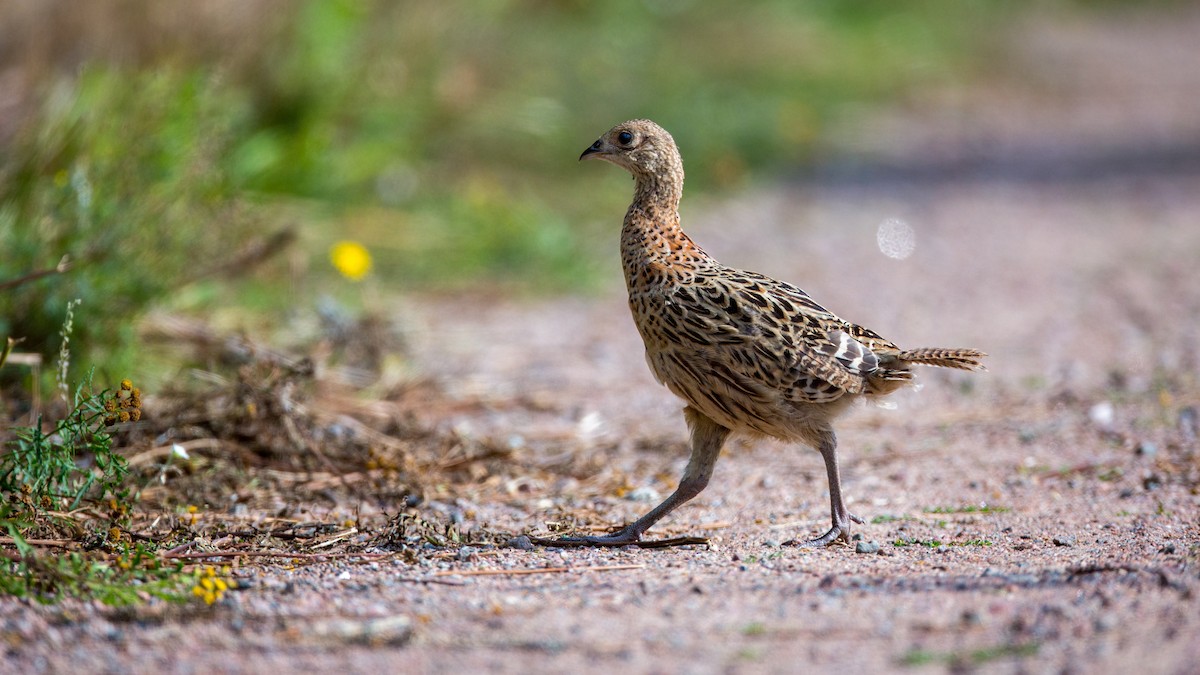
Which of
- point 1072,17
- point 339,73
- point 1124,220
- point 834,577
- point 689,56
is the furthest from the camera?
point 1072,17

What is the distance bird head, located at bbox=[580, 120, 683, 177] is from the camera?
5.48 metres

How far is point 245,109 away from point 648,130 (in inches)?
182

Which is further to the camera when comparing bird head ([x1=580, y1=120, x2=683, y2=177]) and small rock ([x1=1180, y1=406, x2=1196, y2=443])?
small rock ([x1=1180, y1=406, x2=1196, y2=443])

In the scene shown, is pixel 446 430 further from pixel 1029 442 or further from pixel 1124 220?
pixel 1124 220

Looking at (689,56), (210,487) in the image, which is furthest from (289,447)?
(689,56)

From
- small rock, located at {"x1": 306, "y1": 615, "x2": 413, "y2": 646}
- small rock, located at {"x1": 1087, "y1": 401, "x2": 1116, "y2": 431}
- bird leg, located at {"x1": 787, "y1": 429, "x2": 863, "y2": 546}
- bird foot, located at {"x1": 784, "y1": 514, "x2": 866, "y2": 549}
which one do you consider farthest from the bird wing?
small rock, located at {"x1": 1087, "y1": 401, "x2": 1116, "y2": 431}

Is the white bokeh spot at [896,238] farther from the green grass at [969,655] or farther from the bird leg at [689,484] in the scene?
the green grass at [969,655]

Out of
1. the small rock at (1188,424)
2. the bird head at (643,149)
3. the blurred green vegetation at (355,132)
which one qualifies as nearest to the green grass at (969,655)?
the bird head at (643,149)

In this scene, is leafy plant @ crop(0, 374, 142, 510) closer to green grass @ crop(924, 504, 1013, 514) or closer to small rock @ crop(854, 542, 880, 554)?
small rock @ crop(854, 542, 880, 554)

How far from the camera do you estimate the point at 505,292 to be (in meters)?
9.25

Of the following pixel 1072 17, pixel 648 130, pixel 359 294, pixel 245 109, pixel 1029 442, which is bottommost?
pixel 1029 442

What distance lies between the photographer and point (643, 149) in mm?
5508

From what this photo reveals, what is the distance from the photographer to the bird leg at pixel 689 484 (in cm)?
482

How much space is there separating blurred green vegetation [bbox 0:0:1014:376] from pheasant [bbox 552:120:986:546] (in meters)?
2.47
